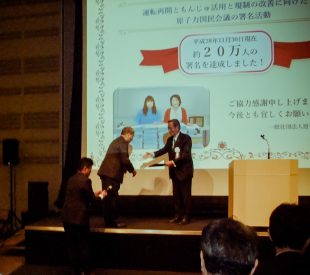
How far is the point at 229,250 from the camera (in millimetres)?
1106

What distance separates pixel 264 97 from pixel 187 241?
5.59 ft

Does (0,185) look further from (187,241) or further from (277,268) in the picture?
(277,268)

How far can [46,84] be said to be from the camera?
6.07 metres

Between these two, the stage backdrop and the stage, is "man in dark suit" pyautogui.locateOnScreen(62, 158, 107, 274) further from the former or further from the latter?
the stage backdrop

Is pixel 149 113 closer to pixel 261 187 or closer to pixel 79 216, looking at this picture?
pixel 79 216

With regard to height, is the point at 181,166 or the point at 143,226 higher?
the point at 181,166

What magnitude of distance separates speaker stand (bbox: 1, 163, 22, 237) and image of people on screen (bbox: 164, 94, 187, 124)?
2.68 m

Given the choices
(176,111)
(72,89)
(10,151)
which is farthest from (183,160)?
(10,151)

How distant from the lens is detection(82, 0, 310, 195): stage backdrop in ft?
13.7

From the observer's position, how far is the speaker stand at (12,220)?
18.2ft

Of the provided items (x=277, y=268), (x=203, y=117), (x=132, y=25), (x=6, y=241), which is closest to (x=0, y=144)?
(x=6, y=241)

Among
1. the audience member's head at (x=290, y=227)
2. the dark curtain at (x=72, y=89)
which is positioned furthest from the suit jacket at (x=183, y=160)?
the audience member's head at (x=290, y=227)

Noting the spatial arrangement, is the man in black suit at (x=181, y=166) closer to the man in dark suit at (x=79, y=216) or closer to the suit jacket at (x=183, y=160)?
the suit jacket at (x=183, y=160)

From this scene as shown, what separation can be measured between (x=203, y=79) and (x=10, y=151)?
3.07 meters
